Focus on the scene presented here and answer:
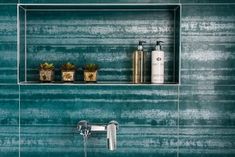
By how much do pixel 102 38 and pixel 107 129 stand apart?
1.46 ft

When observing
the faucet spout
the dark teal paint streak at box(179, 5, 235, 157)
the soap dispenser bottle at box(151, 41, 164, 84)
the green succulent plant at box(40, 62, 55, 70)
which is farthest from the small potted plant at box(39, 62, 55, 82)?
the dark teal paint streak at box(179, 5, 235, 157)

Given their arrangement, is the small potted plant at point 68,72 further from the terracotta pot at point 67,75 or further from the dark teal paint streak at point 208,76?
the dark teal paint streak at point 208,76

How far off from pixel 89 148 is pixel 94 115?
16cm

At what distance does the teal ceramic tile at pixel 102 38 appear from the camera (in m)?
1.85

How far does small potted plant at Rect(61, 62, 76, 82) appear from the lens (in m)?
1.79

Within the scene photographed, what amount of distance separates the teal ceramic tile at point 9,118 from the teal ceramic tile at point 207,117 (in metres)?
0.78

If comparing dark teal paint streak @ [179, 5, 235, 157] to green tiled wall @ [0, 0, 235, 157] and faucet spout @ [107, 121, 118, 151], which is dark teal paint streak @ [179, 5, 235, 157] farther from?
faucet spout @ [107, 121, 118, 151]

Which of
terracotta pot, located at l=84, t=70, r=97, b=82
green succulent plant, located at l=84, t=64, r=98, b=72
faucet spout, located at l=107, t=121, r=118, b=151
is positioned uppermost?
green succulent plant, located at l=84, t=64, r=98, b=72

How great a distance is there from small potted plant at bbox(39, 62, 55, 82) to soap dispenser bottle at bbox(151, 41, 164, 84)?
0.47 meters

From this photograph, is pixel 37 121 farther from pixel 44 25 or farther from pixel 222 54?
pixel 222 54

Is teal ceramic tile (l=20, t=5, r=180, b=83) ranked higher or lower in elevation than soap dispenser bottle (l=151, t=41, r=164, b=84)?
higher

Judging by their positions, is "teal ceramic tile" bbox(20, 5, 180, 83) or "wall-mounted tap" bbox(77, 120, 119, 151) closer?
"wall-mounted tap" bbox(77, 120, 119, 151)

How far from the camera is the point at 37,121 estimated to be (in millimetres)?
1813

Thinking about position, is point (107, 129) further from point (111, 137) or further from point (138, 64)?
point (138, 64)
